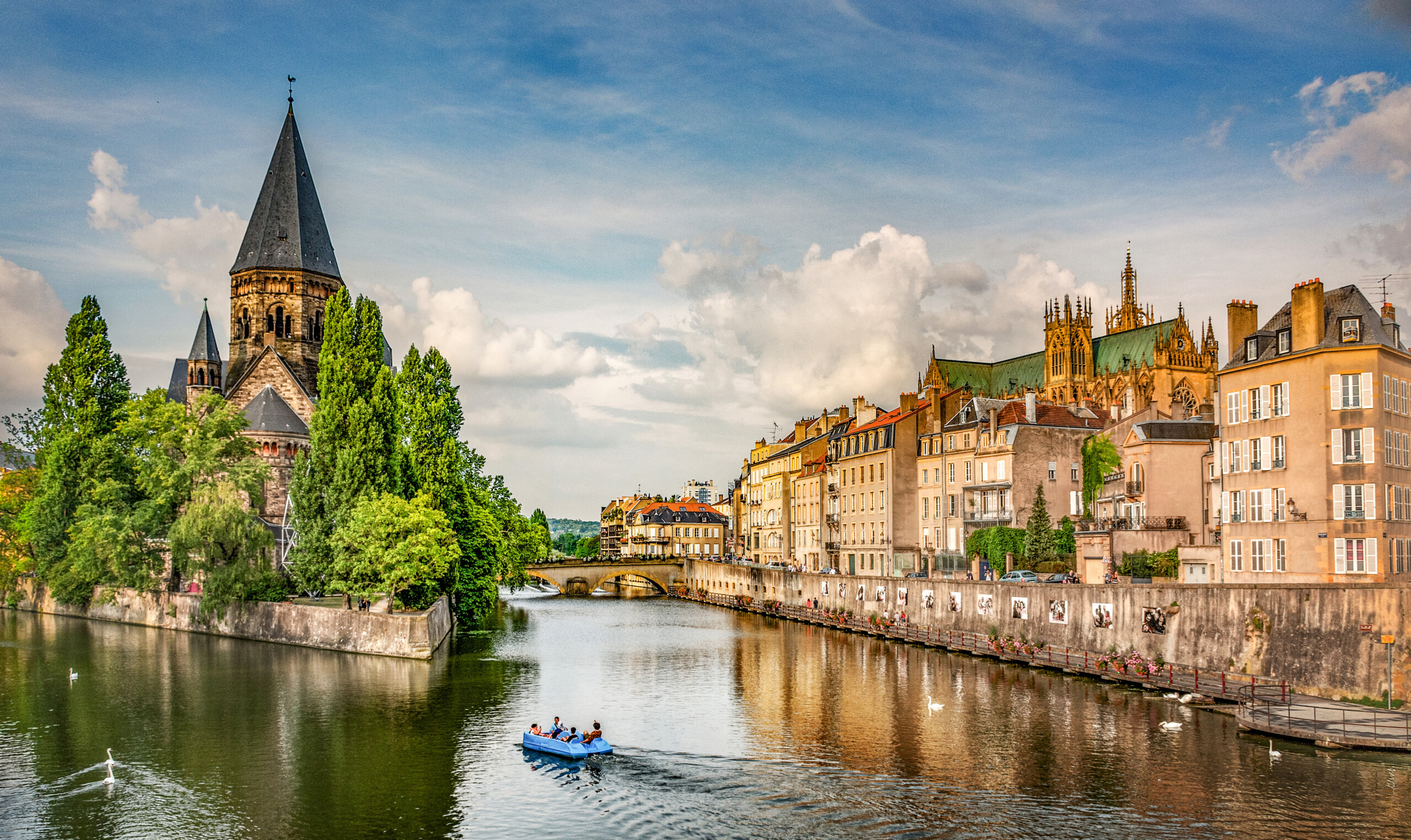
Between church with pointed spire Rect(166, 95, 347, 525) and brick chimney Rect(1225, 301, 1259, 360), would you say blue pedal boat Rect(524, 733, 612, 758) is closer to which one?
brick chimney Rect(1225, 301, 1259, 360)

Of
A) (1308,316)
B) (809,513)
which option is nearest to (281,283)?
(809,513)

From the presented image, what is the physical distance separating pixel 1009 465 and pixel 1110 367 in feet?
256

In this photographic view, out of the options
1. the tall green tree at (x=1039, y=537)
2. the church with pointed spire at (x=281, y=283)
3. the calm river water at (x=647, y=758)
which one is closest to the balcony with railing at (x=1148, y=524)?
the tall green tree at (x=1039, y=537)

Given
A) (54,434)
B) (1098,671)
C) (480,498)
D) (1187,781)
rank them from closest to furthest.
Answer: (1187,781) < (1098,671) < (480,498) < (54,434)

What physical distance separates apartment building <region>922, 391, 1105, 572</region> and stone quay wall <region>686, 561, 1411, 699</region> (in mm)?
11751

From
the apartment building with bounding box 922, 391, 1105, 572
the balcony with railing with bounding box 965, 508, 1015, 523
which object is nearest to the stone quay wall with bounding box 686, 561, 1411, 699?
the balcony with railing with bounding box 965, 508, 1015, 523

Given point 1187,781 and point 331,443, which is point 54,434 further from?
point 1187,781

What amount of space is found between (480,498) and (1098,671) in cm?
4580

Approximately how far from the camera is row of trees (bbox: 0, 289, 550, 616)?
216ft

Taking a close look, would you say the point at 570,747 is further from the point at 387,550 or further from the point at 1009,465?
the point at 1009,465

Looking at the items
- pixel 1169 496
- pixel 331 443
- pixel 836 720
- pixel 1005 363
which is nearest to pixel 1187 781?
pixel 836 720

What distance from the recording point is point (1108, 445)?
7381cm

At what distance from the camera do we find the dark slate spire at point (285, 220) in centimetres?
10538

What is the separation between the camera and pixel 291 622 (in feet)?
219
